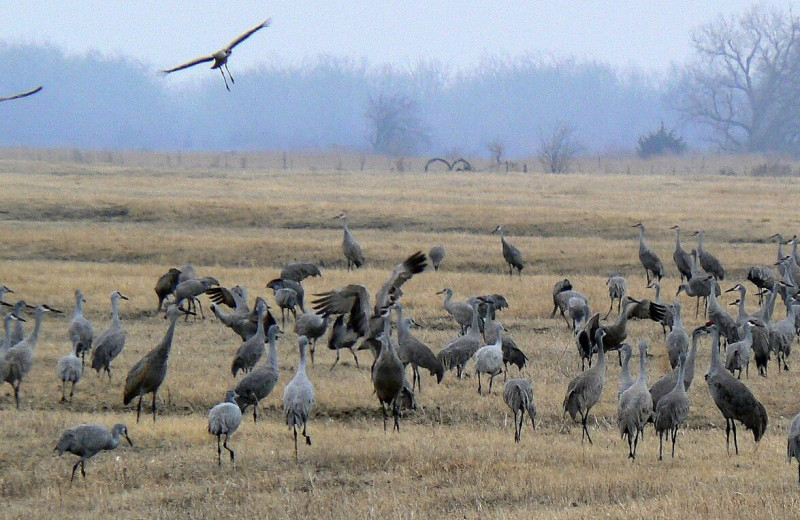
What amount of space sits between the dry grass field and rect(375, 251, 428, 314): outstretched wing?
3.36 feet

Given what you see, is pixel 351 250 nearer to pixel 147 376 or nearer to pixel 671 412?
pixel 147 376

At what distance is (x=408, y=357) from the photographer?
1272cm

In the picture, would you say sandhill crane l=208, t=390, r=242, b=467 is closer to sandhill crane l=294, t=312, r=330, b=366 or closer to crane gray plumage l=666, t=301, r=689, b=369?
sandhill crane l=294, t=312, r=330, b=366

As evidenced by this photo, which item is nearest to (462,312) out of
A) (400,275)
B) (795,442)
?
(400,275)

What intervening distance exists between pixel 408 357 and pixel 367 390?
2.07ft

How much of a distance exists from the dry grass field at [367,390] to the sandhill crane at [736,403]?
247mm

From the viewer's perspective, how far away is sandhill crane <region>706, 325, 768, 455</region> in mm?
10203

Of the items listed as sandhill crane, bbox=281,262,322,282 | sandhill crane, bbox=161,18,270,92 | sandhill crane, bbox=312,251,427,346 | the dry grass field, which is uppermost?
Answer: sandhill crane, bbox=161,18,270,92

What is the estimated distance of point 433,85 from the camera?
18500 centimetres

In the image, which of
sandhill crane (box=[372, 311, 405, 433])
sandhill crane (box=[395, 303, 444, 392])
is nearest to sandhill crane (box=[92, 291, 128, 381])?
sandhill crane (box=[395, 303, 444, 392])

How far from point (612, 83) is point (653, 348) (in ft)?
544

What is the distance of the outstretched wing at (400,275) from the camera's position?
12883 millimetres

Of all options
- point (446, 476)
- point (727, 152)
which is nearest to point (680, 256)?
point (446, 476)

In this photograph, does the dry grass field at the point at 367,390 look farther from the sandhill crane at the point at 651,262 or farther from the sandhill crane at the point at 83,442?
the sandhill crane at the point at 651,262
